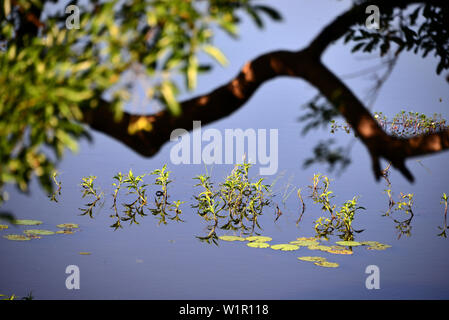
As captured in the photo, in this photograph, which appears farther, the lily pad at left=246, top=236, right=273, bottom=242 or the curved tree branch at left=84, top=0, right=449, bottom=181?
the lily pad at left=246, top=236, right=273, bottom=242

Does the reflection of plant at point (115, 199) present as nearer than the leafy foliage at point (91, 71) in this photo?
No

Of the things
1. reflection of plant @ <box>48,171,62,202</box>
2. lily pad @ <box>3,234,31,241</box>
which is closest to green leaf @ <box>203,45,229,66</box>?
lily pad @ <box>3,234,31,241</box>

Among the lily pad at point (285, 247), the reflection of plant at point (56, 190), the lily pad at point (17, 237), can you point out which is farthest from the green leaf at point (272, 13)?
the reflection of plant at point (56, 190)

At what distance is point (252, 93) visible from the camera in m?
3.10

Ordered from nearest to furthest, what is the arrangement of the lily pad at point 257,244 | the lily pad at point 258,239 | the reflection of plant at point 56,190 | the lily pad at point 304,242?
1. the lily pad at point 257,244
2. the lily pad at point 304,242
3. the lily pad at point 258,239
4. the reflection of plant at point 56,190

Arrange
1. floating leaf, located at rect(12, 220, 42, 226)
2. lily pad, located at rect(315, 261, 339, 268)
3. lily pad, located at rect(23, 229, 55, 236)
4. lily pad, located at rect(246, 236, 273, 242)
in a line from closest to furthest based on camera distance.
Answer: lily pad, located at rect(315, 261, 339, 268) → lily pad, located at rect(246, 236, 273, 242) → lily pad, located at rect(23, 229, 55, 236) → floating leaf, located at rect(12, 220, 42, 226)

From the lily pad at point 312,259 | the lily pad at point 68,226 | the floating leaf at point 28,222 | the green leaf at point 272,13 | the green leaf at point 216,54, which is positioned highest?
the green leaf at point 272,13

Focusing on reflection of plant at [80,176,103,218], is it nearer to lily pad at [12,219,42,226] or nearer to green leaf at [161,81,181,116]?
lily pad at [12,219,42,226]

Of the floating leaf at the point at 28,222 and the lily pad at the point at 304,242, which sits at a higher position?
the floating leaf at the point at 28,222

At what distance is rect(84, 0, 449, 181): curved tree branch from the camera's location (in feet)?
9.63

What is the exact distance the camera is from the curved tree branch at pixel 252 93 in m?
2.94

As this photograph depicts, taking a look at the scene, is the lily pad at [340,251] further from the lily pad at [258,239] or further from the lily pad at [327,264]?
the lily pad at [258,239]
